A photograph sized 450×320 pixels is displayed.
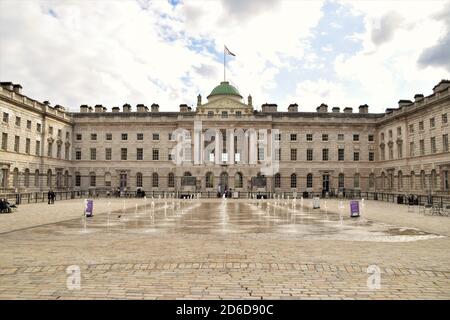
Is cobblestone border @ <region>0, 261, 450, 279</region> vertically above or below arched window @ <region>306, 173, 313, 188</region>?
below

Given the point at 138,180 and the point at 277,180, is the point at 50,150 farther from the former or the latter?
the point at 277,180

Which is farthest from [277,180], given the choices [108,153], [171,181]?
[108,153]

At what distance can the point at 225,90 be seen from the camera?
6494 cm

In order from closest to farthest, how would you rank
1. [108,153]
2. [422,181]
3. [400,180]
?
[422,181] < [400,180] < [108,153]

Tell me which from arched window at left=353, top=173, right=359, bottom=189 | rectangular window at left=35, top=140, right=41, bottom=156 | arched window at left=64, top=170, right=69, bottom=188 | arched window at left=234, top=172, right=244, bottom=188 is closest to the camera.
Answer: rectangular window at left=35, top=140, right=41, bottom=156

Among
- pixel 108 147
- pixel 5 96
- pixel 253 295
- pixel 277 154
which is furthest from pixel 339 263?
pixel 108 147

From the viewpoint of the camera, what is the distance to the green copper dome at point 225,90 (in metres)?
64.2

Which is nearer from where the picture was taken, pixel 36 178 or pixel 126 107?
pixel 36 178

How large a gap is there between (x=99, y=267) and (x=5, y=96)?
4009 cm

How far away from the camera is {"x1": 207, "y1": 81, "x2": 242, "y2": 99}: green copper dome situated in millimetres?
64250

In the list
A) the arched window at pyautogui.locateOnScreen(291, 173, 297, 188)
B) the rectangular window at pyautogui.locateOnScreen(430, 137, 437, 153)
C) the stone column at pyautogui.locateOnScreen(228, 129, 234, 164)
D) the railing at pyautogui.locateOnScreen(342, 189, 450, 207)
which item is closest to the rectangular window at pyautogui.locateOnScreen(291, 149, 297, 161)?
the arched window at pyautogui.locateOnScreen(291, 173, 297, 188)

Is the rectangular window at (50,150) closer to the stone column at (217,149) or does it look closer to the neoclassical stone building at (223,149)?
the neoclassical stone building at (223,149)

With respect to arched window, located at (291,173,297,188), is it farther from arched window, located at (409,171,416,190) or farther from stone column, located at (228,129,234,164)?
arched window, located at (409,171,416,190)

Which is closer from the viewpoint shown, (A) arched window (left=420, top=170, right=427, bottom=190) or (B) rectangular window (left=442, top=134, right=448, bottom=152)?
(B) rectangular window (left=442, top=134, right=448, bottom=152)
